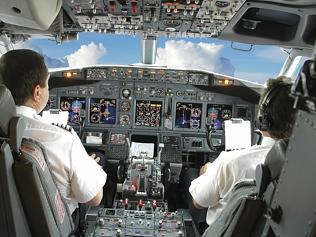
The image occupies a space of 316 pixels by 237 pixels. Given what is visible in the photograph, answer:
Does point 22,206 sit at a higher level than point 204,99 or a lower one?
higher

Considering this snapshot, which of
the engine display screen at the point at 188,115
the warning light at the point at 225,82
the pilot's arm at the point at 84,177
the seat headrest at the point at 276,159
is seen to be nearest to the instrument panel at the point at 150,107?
the engine display screen at the point at 188,115

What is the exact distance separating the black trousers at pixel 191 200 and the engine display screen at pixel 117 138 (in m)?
0.76

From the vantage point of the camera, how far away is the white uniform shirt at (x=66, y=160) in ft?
6.34

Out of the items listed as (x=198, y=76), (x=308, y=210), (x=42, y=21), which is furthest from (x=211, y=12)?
(x=308, y=210)

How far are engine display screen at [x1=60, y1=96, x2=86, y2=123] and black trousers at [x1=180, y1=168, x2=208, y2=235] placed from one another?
133cm

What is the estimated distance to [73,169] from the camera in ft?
6.55

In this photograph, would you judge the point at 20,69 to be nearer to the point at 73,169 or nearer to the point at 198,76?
the point at 73,169

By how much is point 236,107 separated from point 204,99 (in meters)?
0.37

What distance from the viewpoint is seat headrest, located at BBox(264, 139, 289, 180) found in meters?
1.30

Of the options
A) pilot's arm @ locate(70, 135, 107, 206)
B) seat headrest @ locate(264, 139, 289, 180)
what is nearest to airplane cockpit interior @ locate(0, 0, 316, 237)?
seat headrest @ locate(264, 139, 289, 180)

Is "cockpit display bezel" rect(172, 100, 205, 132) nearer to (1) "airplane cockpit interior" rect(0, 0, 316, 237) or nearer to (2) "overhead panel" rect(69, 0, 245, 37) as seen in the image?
(1) "airplane cockpit interior" rect(0, 0, 316, 237)

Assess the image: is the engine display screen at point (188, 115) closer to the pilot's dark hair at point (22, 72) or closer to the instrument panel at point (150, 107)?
the instrument panel at point (150, 107)

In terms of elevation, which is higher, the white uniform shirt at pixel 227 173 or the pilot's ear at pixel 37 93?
the pilot's ear at pixel 37 93

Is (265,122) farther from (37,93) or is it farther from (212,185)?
(37,93)
